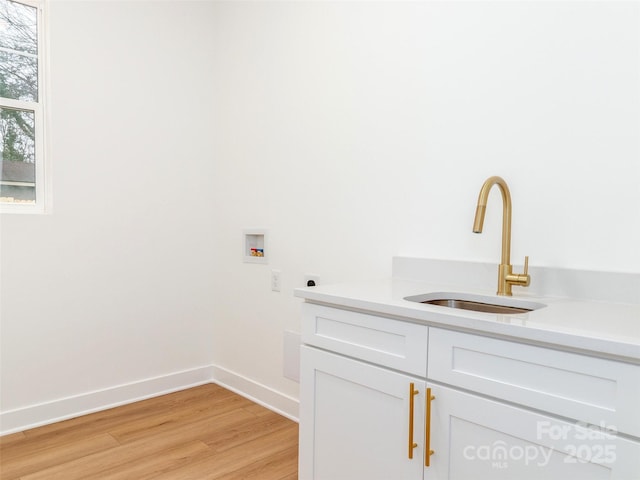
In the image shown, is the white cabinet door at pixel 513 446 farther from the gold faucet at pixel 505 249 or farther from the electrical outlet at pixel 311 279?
the electrical outlet at pixel 311 279

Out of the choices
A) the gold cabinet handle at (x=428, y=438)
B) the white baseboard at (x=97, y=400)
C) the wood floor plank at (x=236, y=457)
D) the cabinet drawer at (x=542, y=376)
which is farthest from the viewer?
the white baseboard at (x=97, y=400)

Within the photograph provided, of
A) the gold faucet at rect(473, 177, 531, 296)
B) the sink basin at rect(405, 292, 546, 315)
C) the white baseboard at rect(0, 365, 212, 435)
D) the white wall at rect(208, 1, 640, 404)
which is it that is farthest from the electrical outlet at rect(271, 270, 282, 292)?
the gold faucet at rect(473, 177, 531, 296)

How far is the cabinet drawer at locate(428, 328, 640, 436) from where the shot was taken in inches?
35.8

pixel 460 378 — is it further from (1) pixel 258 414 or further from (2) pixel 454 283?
(1) pixel 258 414

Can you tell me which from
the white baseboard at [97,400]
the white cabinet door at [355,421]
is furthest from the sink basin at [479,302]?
the white baseboard at [97,400]

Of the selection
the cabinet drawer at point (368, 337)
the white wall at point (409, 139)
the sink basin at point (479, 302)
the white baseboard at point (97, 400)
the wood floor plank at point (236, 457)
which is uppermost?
the white wall at point (409, 139)

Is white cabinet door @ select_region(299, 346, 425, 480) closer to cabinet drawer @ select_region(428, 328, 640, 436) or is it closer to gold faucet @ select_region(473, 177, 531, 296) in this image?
cabinet drawer @ select_region(428, 328, 640, 436)

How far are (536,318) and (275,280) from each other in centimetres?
163

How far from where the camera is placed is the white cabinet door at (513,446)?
3.03 feet

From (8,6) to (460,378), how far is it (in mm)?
2623

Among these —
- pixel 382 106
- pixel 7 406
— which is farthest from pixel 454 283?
pixel 7 406

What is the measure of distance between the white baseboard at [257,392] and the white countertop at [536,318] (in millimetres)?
1122

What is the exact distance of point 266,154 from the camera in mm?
2600

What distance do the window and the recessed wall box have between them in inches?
41.0
